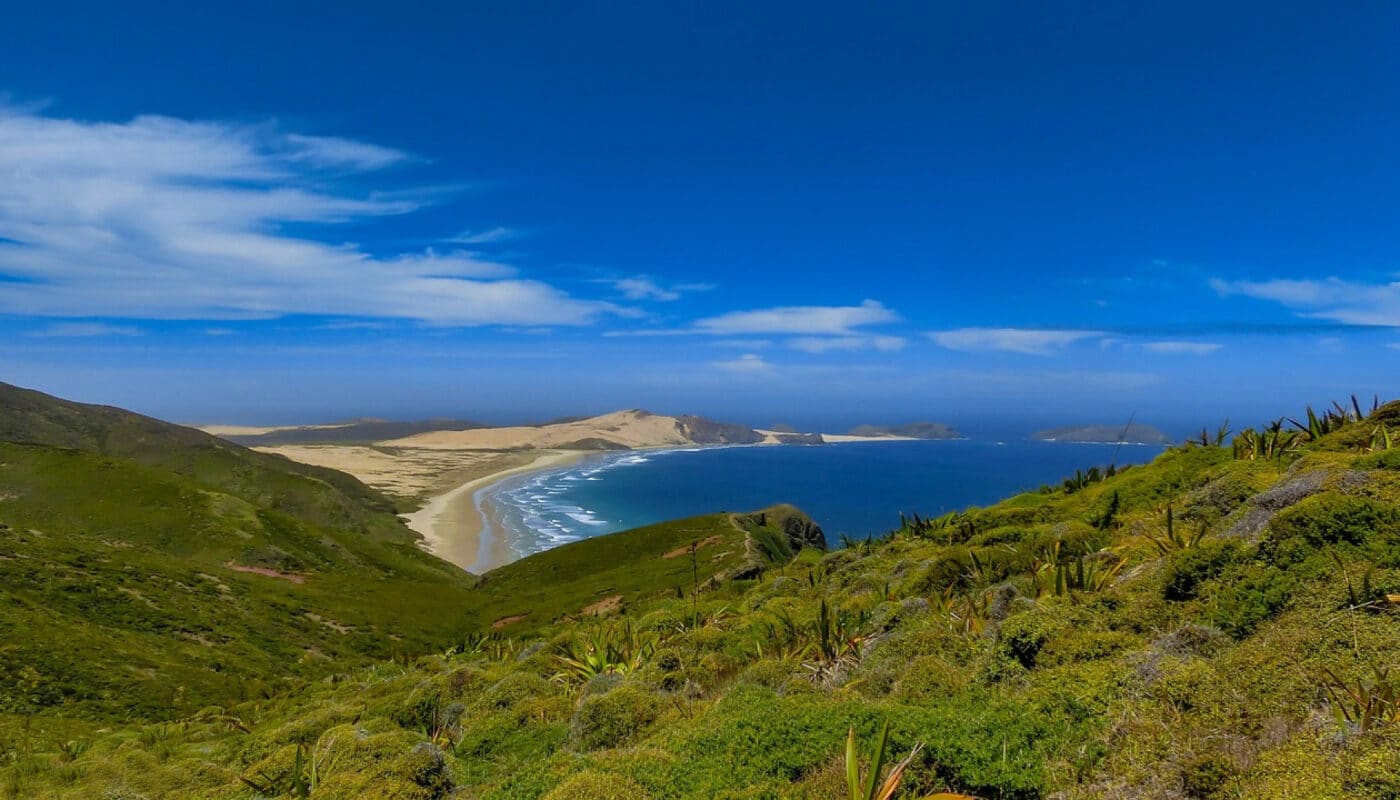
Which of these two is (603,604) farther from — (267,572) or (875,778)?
(875,778)

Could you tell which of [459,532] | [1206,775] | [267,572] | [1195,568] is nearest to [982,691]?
[1206,775]

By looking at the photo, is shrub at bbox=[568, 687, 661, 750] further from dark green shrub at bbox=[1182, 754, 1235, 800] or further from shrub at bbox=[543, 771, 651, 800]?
dark green shrub at bbox=[1182, 754, 1235, 800]

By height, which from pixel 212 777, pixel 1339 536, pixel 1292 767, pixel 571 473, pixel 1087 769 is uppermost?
pixel 1339 536

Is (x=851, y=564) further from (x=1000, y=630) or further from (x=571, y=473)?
(x=571, y=473)

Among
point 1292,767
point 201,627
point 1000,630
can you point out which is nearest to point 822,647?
point 1000,630

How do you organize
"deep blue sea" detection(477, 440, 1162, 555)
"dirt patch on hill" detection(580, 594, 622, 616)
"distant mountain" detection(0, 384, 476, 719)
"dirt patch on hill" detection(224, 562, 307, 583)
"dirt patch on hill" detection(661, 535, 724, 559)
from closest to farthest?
"distant mountain" detection(0, 384, 476, 719) → "dirt patch on hill" detection(580, 594, 622, 616) → "dirt patch on hill" detection(224, 562, 307, 583) → "dirt patch on hill" detection(661, 535, 724, 559) → "deep blue sea" detection(477, 440, 1162, 555)

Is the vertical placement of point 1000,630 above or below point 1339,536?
below

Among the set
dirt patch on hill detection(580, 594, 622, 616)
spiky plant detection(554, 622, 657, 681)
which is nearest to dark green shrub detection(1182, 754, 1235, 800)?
spiky plant detection(554, 622, 657, 681)

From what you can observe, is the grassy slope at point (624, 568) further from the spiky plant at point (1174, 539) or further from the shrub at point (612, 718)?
the spiky plant at point (1174, 539)
